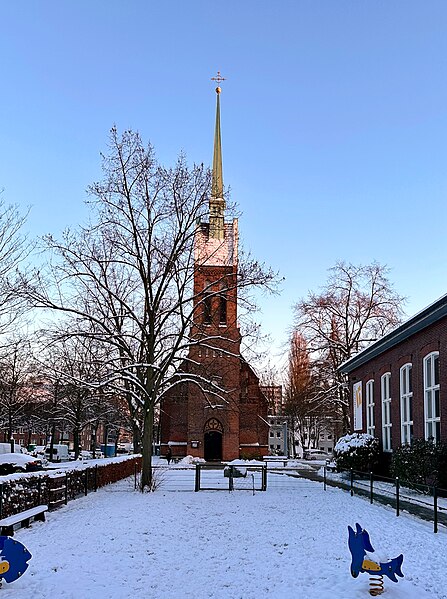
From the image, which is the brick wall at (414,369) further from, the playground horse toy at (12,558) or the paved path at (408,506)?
the playground horse toy at (12,558)

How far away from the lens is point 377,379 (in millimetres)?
29234

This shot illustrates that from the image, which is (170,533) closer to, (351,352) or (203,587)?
(203,587)

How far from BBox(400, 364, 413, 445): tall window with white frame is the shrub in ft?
9.87

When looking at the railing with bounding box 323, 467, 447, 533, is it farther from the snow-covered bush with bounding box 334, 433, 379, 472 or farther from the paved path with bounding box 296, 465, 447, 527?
the snow-covered bush with bounding box 334, 433, 379, 472

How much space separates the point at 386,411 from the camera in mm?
28250

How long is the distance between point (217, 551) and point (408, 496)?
10955 millimetres

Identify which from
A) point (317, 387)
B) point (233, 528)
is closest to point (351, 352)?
point (317, 387)

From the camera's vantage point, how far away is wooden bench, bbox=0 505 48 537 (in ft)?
37.6

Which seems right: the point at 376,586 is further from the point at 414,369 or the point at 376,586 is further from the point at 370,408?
the point at 370,408

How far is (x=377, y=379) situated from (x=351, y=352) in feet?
59.0

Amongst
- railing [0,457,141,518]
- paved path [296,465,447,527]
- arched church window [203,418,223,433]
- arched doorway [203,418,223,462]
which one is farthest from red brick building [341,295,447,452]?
arched doorway [203,418,223,462]

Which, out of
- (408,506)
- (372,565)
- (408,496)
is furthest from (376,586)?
(408,496)

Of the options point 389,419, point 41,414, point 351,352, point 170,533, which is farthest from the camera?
point 41,414

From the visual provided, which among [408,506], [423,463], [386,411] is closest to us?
[408,506]
